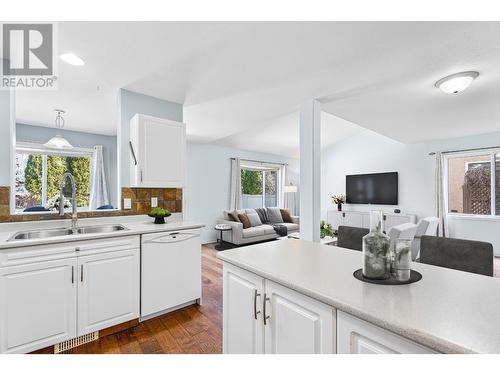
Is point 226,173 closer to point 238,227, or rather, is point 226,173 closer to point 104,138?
point 238,227

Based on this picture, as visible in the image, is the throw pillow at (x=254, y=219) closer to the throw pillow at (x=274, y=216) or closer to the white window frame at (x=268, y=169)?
the throw pillow at (x=274, y=216)

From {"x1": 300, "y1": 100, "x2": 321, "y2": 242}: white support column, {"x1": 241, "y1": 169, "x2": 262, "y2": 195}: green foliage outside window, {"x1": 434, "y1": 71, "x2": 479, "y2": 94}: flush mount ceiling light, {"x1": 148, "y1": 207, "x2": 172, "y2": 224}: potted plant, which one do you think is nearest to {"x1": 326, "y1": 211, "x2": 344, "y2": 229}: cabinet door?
{"x1": 241, "y1": 169, "x2": 262, "y2": 195}: green foliage outside window

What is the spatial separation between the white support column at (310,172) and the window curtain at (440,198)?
12.6ft

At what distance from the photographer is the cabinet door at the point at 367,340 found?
73cm

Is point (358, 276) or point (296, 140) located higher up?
point (296, 140)

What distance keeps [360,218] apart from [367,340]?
5872 mm

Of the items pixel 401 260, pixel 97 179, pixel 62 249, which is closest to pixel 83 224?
pixel 62 249

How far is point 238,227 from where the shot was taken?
514cm

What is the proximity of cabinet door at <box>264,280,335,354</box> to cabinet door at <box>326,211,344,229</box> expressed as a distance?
19.2ft

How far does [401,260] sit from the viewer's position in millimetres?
1020

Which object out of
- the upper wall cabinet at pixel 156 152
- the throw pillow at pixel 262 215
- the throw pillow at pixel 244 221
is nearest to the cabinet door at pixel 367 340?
the upper wall cabinet at pixel 156 152
